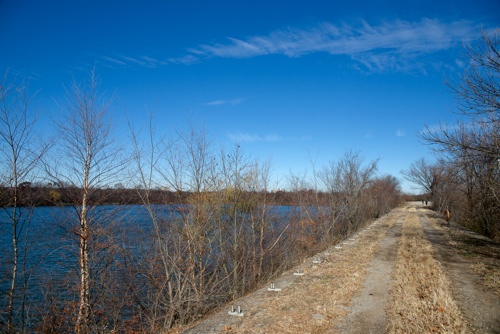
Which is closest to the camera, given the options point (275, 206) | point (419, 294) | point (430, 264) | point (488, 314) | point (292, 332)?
point (292, 332)

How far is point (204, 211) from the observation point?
6.94 m

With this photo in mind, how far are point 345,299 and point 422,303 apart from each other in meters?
1.25

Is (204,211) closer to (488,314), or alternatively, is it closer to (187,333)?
(187,333)

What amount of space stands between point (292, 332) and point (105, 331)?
4.17 meters

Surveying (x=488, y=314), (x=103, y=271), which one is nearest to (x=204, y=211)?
(x=103, y=271)

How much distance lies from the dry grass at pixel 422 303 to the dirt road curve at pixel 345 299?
0.11m

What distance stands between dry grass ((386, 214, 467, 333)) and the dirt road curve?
108 millimetres

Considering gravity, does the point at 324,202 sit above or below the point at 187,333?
above

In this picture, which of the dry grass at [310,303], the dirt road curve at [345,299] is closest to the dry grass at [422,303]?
the dirt road curve at [345,299]

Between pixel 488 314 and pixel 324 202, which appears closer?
pixel 488 314

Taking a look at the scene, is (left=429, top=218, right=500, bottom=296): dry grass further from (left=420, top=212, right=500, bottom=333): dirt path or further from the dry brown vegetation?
the dry brown vegetation

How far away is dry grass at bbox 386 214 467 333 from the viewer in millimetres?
4117

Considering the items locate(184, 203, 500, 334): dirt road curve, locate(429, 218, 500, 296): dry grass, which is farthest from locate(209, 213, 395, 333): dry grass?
locate(429, 218, 500, 296): dry grass

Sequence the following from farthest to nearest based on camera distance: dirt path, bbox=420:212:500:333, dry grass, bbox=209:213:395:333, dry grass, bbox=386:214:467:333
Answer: dirt path, bbox=420:212:500:333 → dry grass, bbox=209:213:395:333 → dry grass, bbox=386:214:467:333
